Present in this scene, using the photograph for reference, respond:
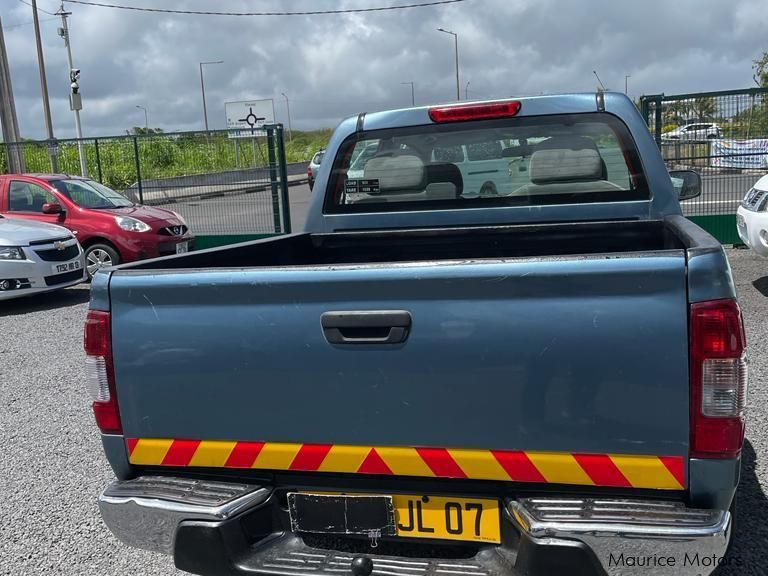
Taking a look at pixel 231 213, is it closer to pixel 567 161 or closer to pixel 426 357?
pixel 567 161

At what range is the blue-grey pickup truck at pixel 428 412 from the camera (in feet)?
6.62

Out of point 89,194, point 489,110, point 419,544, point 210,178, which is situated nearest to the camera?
point 419,544

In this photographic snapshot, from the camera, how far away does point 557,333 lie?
2.06 meters

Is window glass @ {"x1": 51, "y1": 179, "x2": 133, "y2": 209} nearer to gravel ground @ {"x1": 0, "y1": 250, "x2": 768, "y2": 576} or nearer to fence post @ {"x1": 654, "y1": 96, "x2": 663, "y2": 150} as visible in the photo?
gravel ground @ {"x1": 0, "y1": 250, "x2": 768, "y2": 576}

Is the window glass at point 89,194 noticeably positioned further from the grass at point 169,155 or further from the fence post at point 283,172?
the fence post at point 283,172

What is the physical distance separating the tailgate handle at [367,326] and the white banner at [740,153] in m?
9.27

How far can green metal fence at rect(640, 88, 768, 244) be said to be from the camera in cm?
1001

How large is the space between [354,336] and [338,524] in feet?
2.13

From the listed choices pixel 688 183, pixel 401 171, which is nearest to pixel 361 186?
pixel 401 171

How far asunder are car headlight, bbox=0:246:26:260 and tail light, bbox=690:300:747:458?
8.91 meters

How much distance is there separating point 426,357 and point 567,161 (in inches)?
81.5

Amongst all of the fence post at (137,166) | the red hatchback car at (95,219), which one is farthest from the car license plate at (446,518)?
the fence post at (137,166)

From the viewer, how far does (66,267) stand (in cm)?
959

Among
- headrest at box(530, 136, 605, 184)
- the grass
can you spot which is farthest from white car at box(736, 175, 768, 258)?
the grass
